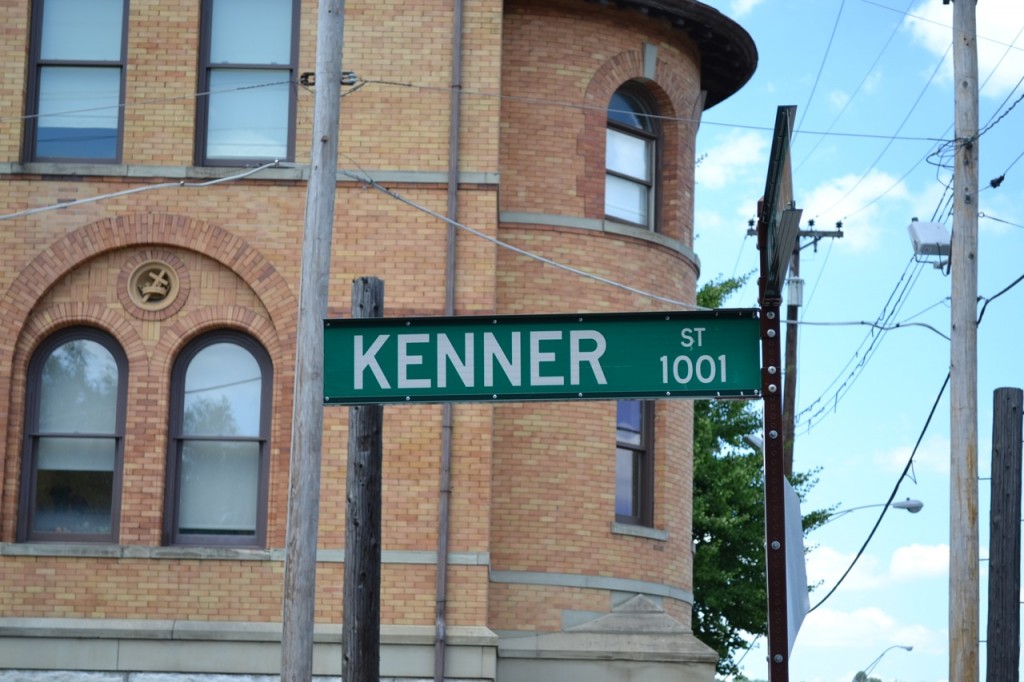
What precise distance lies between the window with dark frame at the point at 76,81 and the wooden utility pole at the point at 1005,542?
10977 millimetres

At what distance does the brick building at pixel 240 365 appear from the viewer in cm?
1722

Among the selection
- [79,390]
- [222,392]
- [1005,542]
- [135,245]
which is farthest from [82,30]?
[1005,542]

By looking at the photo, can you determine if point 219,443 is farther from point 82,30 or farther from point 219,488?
point 82,30

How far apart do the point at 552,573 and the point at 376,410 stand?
808cm

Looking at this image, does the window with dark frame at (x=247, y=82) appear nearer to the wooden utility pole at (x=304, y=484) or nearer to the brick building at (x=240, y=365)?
the brick building at (x=240, y=365)

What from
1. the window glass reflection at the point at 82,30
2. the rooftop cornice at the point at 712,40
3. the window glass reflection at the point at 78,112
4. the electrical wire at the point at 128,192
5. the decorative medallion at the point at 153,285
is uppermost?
the rooftop cornice at the point at 712,40

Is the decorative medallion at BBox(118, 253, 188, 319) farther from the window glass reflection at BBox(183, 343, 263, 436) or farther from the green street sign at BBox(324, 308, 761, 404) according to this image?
the green street sign at BBox(324, 308, 761, 404)

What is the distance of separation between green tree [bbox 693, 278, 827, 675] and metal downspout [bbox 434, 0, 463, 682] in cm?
1547

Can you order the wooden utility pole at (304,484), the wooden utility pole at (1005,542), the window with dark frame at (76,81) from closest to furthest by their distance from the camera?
the wooden utility pole at (304,484) → the window with dark frame at (76,81) → the wooden utility pole at (1005,542)

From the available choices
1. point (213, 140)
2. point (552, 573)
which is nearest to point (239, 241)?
point (213, 140)

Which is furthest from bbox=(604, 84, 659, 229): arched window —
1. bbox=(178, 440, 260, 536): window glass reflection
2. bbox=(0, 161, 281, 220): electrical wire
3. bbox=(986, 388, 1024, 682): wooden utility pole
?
bbox=(178, 440, 260, 536): window glass reflection

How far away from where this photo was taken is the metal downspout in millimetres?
17172

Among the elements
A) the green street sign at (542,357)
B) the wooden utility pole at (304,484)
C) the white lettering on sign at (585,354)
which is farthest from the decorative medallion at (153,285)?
the white lettering on sign at (585,354)

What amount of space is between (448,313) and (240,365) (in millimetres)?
2476
